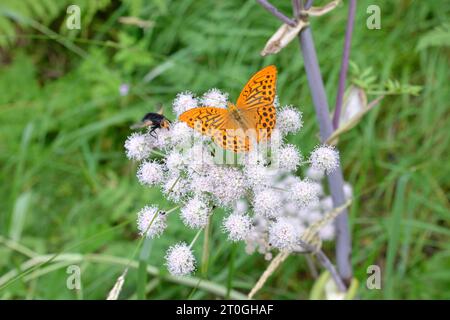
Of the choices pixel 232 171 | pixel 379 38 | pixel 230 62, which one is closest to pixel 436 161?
pixel 379 38

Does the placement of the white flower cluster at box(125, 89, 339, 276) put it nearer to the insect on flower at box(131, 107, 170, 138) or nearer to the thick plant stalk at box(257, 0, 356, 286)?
the insect on flower at box(131, 107, 170, 138)

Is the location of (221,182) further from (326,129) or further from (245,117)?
(326,129)
